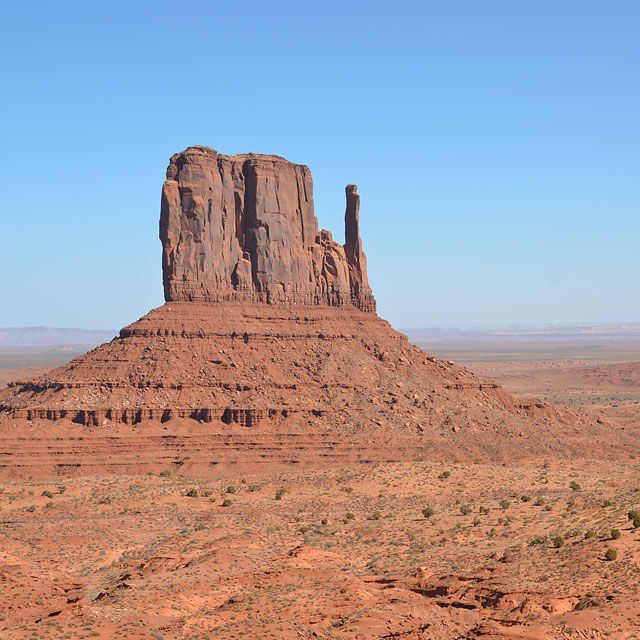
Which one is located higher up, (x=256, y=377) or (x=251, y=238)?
(x=251, y=238)

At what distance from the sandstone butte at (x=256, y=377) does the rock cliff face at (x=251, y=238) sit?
0.14m

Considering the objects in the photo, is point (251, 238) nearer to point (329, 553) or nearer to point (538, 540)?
point (329, 553)

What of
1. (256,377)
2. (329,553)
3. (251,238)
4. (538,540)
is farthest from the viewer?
(251,238)

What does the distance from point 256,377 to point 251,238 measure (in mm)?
16216

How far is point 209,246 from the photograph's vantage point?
306 feet

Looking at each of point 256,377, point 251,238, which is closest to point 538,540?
point 256,377

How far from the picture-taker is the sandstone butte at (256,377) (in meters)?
79.3

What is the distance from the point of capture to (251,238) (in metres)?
96.1

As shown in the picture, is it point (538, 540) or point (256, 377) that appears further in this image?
point (256, 377)

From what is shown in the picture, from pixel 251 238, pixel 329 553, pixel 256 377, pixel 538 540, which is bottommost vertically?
pixel 329 553

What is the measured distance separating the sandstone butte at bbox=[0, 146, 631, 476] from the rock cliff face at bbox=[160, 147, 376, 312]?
0.14m

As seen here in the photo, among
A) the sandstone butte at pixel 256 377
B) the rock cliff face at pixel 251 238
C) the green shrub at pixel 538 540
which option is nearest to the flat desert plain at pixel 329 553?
the green shrub at pixel 538 540

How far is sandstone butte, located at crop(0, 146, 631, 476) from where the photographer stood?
79.3 m

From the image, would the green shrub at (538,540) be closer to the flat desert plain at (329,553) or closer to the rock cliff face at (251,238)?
the flat desert plain at (329,553)
